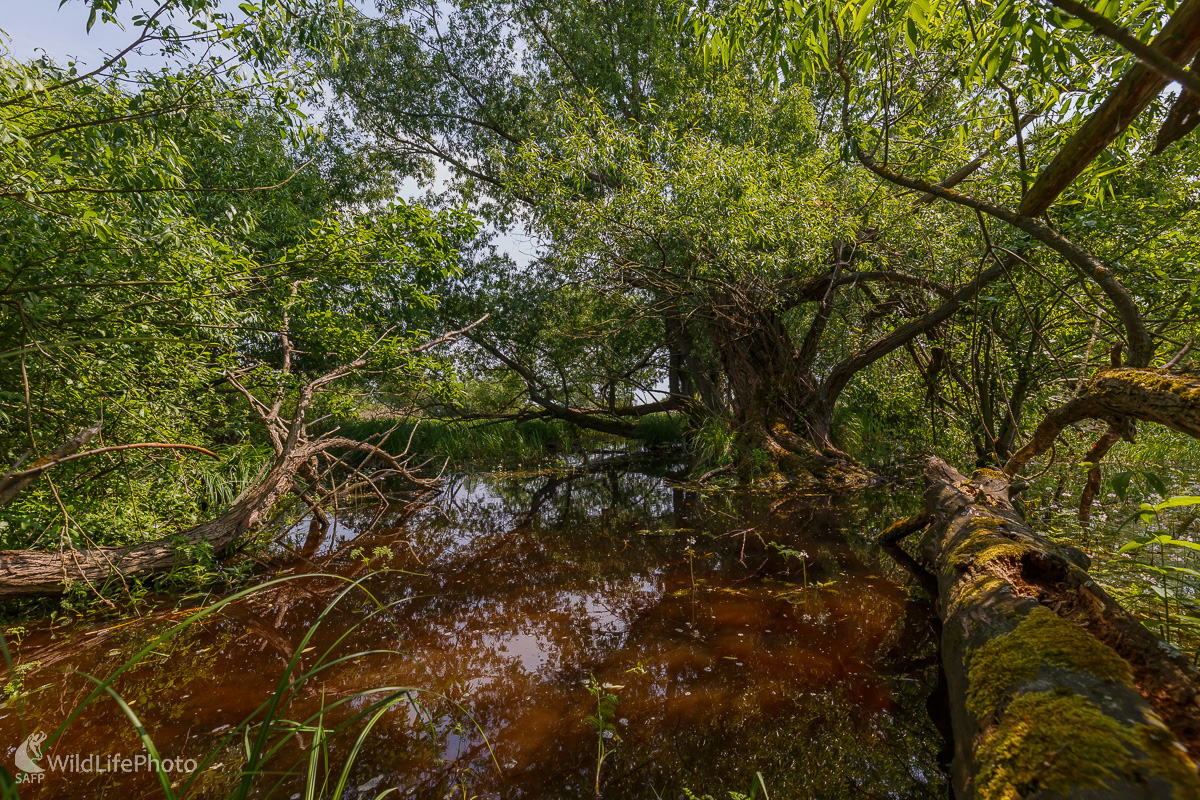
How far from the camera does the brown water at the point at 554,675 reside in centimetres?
A: 178

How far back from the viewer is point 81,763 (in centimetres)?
183

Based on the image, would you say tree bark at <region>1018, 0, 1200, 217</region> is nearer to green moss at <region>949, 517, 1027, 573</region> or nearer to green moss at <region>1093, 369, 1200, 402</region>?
green moss at <region>1093, 369, 1200, 402</region>

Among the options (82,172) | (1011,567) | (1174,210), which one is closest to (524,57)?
(82,172)

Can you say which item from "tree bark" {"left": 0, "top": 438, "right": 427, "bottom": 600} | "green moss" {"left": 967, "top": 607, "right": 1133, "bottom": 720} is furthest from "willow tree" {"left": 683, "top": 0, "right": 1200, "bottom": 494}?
"tree bark" {"left": 0, "top": 438, "right": 427, "bottom": 600}

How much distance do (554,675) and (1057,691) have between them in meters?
1.93

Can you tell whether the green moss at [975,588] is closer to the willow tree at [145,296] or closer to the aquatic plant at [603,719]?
the aquatic plant at [603,719]

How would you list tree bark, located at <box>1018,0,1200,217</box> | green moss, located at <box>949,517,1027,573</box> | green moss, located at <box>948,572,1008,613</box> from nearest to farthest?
1. tree bark, located at <box>1018,0,1200,217</box>
2. green moss, located at <box>948,572,1008,613</box>
3. green moss, located at <box>949,517,1027,573</box>

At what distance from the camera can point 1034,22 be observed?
69.4 inches

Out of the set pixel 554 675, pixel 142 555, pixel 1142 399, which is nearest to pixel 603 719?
pixel 554 675

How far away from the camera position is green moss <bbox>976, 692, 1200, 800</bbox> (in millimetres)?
1042

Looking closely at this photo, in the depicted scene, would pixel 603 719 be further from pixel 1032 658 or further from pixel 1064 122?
pixel 1064 122

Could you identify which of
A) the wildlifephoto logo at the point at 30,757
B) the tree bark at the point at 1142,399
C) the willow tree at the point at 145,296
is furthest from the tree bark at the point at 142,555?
the tree bark at the point at 1142,399

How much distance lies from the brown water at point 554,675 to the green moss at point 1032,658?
16.8 inches

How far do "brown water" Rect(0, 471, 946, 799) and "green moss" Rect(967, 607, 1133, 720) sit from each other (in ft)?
1.40
